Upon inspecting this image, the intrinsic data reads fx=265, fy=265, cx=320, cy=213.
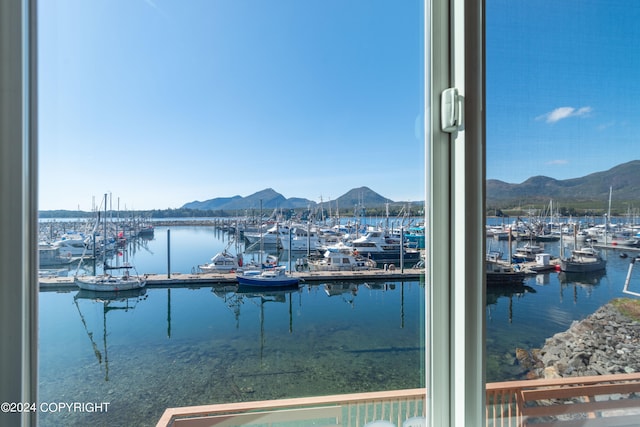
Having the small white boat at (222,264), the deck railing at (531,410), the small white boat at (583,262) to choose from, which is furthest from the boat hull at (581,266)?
the small white boat at (222,264)

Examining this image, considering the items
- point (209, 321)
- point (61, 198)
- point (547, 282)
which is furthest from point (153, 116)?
point (547, 282)

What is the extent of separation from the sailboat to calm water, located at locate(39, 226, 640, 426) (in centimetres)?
3

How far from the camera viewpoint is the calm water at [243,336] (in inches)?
23.0

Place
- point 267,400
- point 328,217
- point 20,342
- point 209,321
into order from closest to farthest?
point 20,342 → point 267,400 → point 209,321 → point 328,217

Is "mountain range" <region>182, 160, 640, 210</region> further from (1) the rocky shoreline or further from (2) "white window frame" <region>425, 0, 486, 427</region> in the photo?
(1) the rocky shoreline

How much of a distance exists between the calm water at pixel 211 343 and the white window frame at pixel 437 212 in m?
0.06

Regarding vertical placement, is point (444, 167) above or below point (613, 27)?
below

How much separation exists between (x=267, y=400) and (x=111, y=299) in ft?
1.54

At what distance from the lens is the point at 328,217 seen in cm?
100

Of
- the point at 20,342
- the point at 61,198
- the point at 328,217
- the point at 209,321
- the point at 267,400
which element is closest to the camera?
the point at 20,342

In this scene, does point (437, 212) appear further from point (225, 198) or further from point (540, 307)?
point (225, 198)

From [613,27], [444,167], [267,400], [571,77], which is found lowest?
[267,400]

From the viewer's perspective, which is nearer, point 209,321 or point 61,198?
point 61,198

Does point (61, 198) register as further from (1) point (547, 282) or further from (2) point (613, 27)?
(2) point (613, 27)
